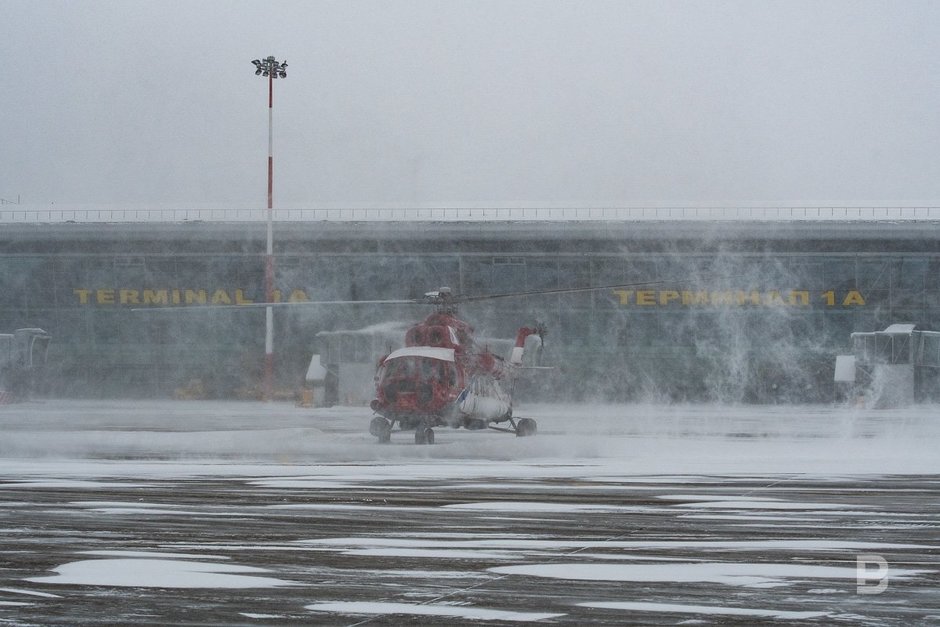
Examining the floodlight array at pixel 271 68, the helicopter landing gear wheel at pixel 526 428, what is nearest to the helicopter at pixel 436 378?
the helicopter landing gear wheel at pixel 526 428

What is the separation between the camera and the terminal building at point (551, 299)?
38469 mm

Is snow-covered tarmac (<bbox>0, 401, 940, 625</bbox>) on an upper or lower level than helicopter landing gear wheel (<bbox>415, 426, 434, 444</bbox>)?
lower

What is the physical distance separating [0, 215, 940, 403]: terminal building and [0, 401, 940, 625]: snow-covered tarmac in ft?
60.9

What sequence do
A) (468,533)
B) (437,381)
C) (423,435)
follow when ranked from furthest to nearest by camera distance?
(423,435)
(437,381)
(468,533)

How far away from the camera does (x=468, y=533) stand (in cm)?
918

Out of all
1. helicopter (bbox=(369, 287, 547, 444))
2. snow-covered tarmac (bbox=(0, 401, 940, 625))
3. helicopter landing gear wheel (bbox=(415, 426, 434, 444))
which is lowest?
snow-covered tarmac (bbox=(0, 401, 940, 625))

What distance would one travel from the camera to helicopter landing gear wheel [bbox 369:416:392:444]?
20.1 m

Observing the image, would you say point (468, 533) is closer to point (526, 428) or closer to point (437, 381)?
point (437, 381)

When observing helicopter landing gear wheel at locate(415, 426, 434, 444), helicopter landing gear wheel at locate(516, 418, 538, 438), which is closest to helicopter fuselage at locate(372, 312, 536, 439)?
helicopter landing gear wheel at locate(415, 426, 434, 444)

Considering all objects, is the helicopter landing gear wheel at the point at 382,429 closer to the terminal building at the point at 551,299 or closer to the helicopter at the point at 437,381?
the helicopter at the point at 437,381

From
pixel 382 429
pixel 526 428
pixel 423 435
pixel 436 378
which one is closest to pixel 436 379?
pixel 436 378

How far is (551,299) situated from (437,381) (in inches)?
807

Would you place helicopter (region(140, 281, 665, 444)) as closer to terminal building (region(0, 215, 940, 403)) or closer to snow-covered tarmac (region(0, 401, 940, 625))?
snow-covered tarmac (region(0, 401, 940, 625))

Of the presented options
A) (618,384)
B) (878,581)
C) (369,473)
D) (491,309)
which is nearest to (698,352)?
(618,384)
